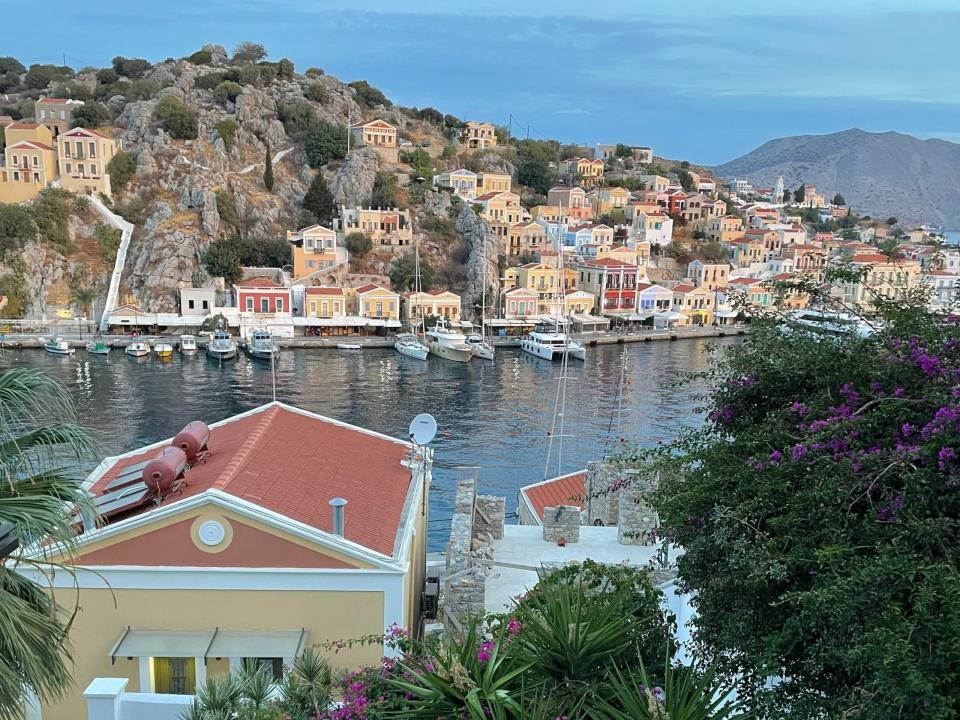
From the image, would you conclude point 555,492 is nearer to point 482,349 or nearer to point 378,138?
point 482,349

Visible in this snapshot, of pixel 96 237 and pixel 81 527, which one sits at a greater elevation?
pixel 96 237

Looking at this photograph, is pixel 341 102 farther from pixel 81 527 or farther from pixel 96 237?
pixel 81 527

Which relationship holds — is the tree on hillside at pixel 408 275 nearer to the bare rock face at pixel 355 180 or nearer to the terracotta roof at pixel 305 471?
the bare rock face at pixel 355 180

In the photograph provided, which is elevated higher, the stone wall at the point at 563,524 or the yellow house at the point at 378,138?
the yellow house at the point at 378,138

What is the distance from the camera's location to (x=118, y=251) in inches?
2265

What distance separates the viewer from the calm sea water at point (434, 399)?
30953 mm

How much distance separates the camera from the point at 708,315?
2621 inches

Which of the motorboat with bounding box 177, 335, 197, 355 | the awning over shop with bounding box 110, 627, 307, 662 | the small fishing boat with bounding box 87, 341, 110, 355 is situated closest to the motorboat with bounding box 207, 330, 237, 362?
the motorboat with bounding box 177, 335, 197, 355

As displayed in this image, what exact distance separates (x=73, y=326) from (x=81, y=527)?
163 ft

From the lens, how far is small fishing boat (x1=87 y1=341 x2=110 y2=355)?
4631cm

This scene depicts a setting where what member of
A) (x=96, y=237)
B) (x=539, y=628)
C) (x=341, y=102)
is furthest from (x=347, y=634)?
(x=341, y=102)

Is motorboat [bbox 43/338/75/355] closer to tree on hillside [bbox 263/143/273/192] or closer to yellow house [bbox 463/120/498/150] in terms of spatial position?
tree on hillside [bbox 263/143/273/192]

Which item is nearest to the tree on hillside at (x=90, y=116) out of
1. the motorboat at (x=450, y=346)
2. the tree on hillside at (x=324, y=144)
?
the tree on hillside at (x=324, y=144)

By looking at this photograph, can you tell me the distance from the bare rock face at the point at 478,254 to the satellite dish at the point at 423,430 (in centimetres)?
4973
